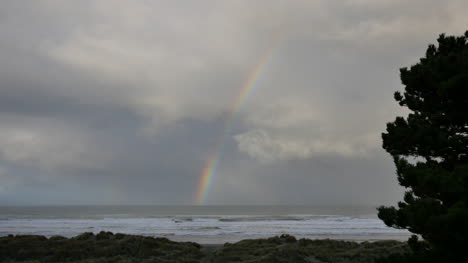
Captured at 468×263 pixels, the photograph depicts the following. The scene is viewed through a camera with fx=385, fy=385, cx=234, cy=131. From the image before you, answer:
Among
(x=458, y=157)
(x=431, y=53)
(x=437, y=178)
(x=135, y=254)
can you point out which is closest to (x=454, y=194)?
(x=437, y=178)

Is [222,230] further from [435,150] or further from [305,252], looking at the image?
[435,150]

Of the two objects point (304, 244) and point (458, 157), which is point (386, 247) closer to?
point (304, 244)

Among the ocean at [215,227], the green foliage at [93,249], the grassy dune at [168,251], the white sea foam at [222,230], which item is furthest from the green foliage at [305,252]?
the white sea foam at [222,230]

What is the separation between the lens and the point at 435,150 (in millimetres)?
8930

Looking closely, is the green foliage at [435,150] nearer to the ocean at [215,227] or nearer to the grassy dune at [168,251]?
the grassy dune at [168,251]

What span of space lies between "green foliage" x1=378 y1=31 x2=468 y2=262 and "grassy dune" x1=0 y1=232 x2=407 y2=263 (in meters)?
14.4

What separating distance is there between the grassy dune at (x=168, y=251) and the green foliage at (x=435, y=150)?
47.4ft

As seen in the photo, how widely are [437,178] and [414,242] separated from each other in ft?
11.8

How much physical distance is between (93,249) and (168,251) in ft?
18.1

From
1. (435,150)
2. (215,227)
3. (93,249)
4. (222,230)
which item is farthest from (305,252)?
(215,227)

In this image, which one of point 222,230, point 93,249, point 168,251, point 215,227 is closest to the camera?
point 168,251

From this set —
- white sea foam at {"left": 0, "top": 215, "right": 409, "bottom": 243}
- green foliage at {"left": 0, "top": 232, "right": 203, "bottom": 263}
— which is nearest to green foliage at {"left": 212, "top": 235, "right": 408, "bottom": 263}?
green foliage at {"left": 0, "top": 232, "right": 203, "bottom": 263}

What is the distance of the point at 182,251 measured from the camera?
26.4m

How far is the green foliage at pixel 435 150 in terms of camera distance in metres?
6.44
